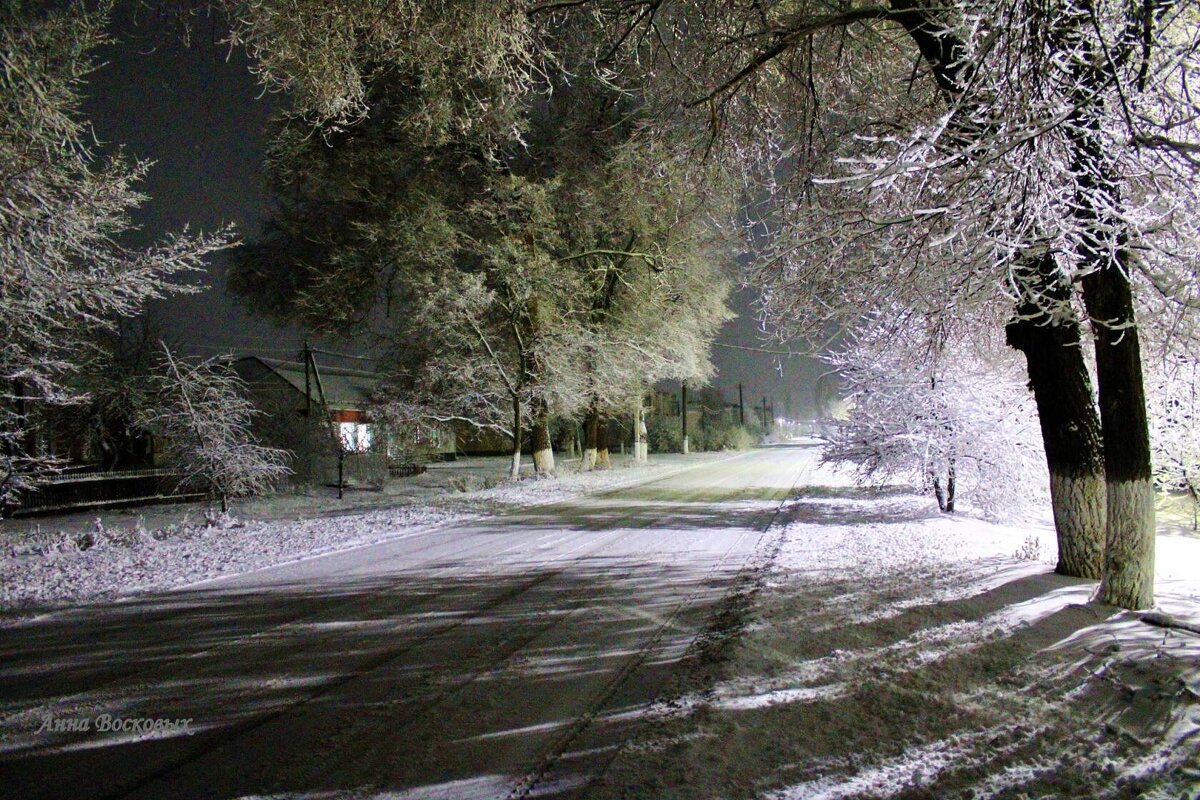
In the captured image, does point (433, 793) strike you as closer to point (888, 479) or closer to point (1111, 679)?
point (1111, 679)

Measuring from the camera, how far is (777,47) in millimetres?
6137

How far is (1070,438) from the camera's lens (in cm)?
637

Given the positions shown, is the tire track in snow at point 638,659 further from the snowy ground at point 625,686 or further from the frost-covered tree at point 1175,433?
the frost-covered tree at point 1175,433

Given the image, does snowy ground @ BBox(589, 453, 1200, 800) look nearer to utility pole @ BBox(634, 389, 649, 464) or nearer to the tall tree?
the tall tree

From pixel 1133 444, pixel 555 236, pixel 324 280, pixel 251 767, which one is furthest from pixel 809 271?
pixel 324 280

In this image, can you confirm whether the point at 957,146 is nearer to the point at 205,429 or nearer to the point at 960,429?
the point at 960,429

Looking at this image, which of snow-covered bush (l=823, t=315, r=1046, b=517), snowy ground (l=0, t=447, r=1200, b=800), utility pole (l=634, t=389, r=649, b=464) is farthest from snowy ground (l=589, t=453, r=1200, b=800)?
utility pole (l=634, t=389, r=649, b=464)

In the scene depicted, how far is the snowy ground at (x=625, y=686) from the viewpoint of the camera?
3137 millimetres

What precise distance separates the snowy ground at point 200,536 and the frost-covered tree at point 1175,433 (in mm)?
12157

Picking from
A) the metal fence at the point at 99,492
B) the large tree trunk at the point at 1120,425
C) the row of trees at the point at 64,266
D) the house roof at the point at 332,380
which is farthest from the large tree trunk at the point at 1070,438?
the house roof at the point at 332,380

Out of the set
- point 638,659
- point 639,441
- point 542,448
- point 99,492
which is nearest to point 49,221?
point 638,659

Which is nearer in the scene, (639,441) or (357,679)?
(357,679)

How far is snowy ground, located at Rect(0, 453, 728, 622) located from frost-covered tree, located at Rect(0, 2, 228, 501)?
77.3 inches

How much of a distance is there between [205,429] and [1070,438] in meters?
14.5
